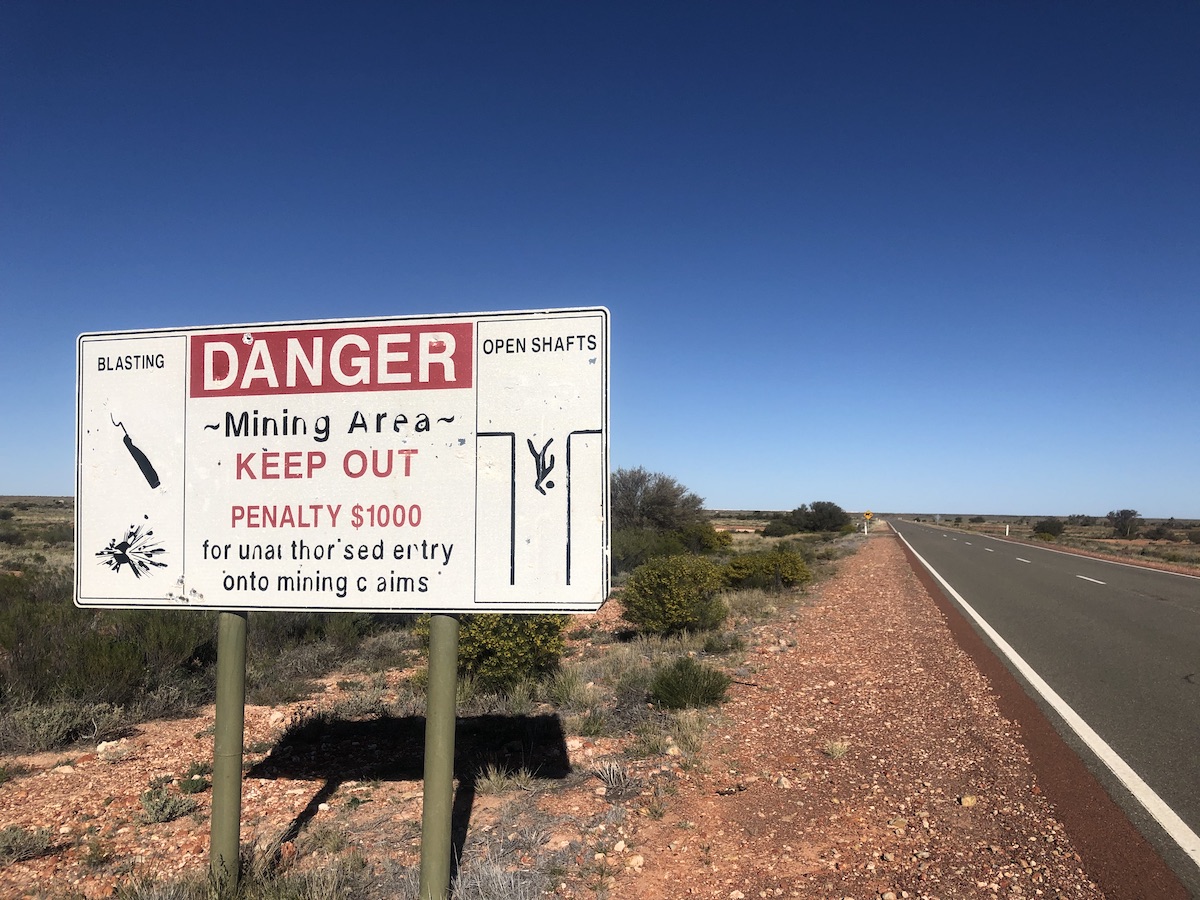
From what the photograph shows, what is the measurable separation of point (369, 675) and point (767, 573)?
11476mm

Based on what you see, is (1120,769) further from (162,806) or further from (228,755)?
(162,806)

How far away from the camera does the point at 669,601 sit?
11.9m

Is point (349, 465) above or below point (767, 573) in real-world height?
above

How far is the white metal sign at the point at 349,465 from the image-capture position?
3.29 m

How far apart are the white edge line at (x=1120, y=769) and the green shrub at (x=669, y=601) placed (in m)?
4.53

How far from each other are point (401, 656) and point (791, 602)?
8.82 m

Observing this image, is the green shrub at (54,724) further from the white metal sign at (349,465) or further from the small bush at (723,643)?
the small bush at (723,643)

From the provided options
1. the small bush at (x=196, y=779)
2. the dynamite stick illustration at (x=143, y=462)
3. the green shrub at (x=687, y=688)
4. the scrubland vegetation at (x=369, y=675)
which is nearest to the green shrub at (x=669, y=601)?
the scrubland vegetation at (x=369, y=675)

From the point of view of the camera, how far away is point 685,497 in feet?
116

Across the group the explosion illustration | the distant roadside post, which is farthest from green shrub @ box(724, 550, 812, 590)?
the explosion illustration

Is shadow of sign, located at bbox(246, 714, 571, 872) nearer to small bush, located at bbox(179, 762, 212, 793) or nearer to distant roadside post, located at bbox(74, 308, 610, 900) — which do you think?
small bush, located at bbox(179, 762, 212, 793)

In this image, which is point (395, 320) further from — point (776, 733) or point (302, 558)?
point (776, 733)

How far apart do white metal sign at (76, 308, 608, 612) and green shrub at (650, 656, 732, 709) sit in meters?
4.40

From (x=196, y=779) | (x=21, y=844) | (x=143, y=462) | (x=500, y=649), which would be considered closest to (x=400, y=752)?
(x=196, y=779)
